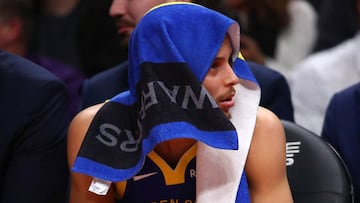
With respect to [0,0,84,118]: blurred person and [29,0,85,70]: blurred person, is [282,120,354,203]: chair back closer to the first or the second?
[0,0,84,118]: blurred person

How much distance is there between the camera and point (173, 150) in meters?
1.73

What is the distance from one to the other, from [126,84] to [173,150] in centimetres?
55

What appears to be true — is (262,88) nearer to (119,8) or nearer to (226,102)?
(119,8)

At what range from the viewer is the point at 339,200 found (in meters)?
1.76

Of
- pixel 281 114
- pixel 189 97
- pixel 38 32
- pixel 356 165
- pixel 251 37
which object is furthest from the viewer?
pixel 38 32

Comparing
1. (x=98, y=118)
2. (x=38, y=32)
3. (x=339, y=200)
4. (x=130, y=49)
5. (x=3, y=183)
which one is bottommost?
(x=38, y=32)

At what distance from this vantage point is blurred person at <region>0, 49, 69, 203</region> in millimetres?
1952

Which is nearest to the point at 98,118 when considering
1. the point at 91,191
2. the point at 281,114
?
the point at 91,191

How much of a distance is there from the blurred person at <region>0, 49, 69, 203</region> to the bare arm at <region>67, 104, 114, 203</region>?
197mm

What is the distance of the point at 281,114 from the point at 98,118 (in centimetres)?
67

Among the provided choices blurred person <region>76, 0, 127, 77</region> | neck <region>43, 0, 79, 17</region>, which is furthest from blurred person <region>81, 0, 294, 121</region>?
neck <region>43, 0, 79, 17</region>

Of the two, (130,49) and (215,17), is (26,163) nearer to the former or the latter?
(130,49)

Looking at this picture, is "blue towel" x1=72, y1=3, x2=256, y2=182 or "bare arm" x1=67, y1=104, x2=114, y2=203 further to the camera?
"bare arm" x1=67, y1=104, x2=114, y2=203

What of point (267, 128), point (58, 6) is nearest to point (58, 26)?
point (58, 6)
